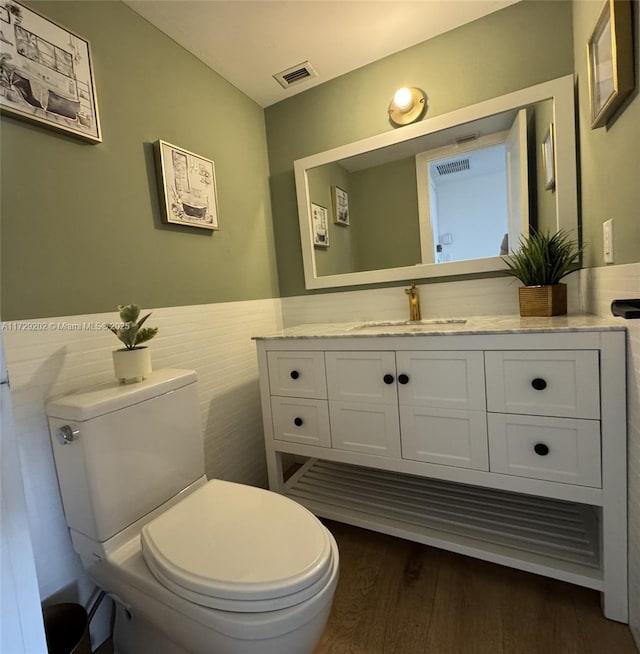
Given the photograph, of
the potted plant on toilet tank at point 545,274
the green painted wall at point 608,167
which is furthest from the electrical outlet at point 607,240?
the potted plant on toilet tank at point 545,274

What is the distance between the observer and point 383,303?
1.78 m

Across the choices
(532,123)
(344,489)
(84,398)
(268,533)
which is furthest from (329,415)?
(532,123)

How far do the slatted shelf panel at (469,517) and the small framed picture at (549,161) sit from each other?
51.2 inches

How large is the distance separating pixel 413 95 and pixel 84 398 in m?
1.82

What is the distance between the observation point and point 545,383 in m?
1.03

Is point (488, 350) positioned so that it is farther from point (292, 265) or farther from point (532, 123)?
point (292, 265)

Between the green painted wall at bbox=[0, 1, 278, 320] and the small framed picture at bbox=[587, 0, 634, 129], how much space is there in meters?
1.46

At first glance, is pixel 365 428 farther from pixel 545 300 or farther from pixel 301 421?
pixel 545 300

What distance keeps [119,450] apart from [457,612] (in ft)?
3.82

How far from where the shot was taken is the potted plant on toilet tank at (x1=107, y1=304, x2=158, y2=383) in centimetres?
103

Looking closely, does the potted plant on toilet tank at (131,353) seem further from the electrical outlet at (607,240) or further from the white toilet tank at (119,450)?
the electrical outlet at (607,240)

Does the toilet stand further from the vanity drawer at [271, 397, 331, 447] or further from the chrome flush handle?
the vanity drawer at [271, 397, 331, 447]

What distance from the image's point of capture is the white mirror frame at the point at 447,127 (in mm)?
1355

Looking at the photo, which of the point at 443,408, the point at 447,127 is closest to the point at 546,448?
the point at 443,408
